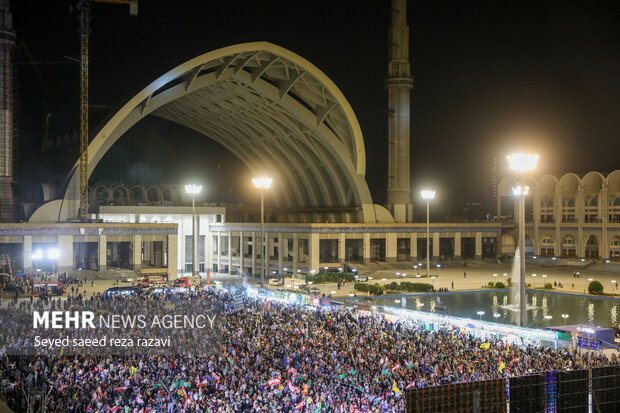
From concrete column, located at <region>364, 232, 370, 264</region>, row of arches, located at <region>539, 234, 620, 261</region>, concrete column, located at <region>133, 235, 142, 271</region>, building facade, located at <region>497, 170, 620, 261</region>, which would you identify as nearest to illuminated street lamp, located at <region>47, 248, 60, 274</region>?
concrete column, located at <region>133, 235, 142, 271</region>

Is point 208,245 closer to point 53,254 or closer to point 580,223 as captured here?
point 53,254

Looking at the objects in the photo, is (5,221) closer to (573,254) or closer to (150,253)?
(150,253)

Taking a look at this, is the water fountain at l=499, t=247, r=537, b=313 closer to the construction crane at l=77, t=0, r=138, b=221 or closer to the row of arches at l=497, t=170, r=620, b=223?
the row of arches at l=497, t=170, r=620, b=223

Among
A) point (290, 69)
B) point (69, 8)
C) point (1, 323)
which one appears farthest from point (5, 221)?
point (1, 323)

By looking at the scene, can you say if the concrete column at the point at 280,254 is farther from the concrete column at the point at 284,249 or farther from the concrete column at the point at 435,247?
the concrete column at the point at 435,247

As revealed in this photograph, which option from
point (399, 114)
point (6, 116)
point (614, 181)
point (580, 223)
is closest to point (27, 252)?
point (6, 116)
